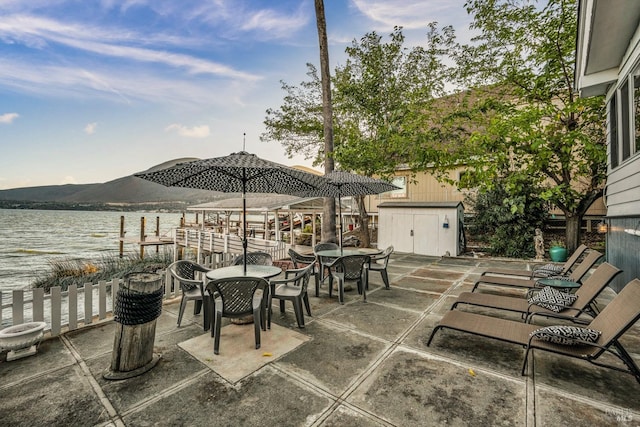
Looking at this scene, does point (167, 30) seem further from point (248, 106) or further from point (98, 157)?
point (98, 157)

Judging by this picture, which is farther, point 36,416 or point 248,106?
point 248,106

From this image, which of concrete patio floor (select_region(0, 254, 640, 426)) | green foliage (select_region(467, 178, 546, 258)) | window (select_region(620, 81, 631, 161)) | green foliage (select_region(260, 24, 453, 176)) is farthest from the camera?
green foliage (select_region(467, 178, 546, 258))

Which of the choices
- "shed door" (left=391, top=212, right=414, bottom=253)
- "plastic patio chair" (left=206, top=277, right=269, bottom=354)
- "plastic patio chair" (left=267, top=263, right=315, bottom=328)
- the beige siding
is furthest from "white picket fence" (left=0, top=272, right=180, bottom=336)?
the beige siding

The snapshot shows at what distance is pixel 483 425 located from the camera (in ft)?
6.72

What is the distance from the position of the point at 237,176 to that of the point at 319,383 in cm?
315

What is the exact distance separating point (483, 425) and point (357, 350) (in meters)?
1.45

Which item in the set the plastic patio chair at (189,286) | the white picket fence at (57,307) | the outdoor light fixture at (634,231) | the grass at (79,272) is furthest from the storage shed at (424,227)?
the grass at (79,272)

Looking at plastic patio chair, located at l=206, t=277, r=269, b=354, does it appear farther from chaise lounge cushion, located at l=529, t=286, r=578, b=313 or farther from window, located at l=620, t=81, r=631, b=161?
window, located at l=620, t=81, r=631, b=161

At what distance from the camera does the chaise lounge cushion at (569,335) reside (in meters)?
2.46

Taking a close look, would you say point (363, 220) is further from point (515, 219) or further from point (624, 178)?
point (624, 178)

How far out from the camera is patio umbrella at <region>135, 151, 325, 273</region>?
3432 millimetres

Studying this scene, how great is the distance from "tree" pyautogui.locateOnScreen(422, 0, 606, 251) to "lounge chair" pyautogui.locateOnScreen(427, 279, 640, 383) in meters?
6.97

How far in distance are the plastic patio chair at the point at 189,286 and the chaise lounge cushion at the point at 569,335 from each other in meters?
3.94

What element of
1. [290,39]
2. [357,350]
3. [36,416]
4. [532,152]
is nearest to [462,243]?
[532,152]
